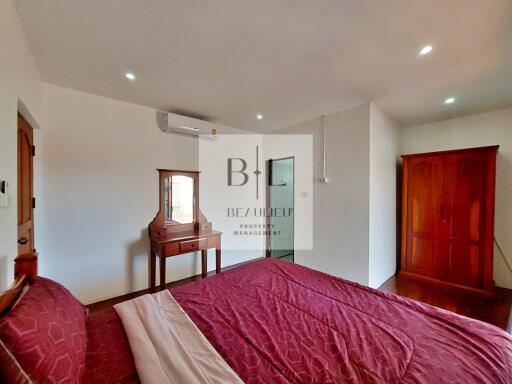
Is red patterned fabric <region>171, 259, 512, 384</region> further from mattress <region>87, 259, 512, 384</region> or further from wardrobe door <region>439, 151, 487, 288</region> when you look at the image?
wardrobe door <region>439, 151, 487, 288</region>

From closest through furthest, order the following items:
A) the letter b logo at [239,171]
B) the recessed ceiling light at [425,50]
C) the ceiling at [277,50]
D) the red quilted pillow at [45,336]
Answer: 1. the red quilted pillow at [45,336]
2. the ceiling at [277,50]
3. the recessed ceiling light at [425,50]
4. the letter b logo at [239,171]

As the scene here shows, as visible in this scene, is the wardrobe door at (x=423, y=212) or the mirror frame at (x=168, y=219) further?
the wardrobe door at (x=423, y=212)

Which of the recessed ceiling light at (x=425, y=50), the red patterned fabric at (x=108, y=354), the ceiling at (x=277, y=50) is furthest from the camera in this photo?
the recessed ceiling light at (x=425, y=50)

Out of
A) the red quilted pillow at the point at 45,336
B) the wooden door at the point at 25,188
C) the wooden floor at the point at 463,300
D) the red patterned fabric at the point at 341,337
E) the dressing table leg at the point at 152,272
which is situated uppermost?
the wooden door at the point at 25,188

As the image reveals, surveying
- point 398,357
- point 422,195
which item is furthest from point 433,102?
point 398,357

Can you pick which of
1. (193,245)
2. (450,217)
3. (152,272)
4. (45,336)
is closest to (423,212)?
(450,217)

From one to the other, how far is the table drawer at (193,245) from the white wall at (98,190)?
55cm

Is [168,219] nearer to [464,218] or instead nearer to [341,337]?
[341,337]

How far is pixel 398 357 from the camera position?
96cm

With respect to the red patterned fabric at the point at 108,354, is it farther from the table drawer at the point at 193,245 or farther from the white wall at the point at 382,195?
the white wall at the point at 382,195

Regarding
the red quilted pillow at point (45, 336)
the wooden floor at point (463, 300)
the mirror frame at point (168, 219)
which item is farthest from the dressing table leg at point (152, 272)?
the wooden floor at point (463, 300)

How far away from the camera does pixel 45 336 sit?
767 mm

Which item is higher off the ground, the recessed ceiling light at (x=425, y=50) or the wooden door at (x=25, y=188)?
the recessed ceiling light at (x=425, y=50)

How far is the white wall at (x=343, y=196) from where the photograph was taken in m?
2.78
